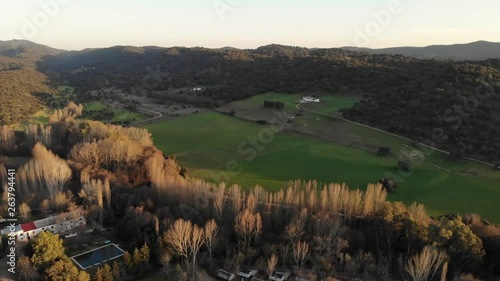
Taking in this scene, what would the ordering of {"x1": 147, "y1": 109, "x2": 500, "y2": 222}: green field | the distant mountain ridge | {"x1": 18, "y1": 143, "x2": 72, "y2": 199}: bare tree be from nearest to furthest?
{"x1": 18, "y1": 143, "x2": 72, "y2": 199}: bare tree, {"x1": 147, "y1": 109, "x2": 500, "y2": 222}: green field, the distant mountain ridge

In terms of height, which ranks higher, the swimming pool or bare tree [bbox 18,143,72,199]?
bare tree [bbox 18,143,72,199]

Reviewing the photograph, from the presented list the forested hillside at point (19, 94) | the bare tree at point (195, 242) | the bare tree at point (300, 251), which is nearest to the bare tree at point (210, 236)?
the bare tree at point (195, 242)

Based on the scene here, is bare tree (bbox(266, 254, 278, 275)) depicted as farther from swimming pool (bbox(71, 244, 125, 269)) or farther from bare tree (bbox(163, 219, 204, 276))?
swimming pool (bbox(71, 244, 125, 269))

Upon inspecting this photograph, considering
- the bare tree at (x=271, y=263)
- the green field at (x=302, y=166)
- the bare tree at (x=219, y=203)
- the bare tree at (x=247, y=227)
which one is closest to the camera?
the bare tree at (x=271, y=263)

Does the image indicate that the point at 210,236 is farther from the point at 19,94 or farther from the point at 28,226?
the point at 19,94

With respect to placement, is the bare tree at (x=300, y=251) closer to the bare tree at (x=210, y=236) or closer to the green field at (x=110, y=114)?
the bare tree at (x=210, y=236)

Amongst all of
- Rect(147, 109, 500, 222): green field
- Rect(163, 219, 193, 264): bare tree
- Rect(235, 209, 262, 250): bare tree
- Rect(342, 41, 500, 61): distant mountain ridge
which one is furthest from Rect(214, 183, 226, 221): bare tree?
Rect(342, 41, 500, 61): distant mountain ridge

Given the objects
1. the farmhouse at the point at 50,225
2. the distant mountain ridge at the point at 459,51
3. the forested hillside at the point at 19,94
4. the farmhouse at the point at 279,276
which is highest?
the distant mountain ridge at the point at 459,51
